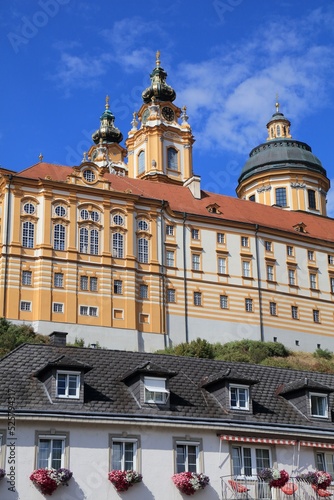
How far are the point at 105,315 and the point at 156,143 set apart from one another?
3571 cm

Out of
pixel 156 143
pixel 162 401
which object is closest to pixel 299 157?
pixel 156 143

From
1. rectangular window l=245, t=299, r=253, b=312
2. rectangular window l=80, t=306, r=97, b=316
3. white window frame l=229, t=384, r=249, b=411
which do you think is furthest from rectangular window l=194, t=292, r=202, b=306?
white window frame l=229, t=384, r=249, b=411

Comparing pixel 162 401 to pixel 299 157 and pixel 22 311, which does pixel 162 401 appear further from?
pixel 299 157

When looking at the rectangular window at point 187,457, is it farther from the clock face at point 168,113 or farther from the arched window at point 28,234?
the clock face at point 168,113

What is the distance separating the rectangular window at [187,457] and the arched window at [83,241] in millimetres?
44129

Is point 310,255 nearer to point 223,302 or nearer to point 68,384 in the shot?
point 223,302

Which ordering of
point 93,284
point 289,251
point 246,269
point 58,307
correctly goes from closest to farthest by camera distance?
point 58,307 → point 93,284 → point 246,269 → point 289,251

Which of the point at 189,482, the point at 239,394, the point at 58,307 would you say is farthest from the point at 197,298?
the point at 189,482

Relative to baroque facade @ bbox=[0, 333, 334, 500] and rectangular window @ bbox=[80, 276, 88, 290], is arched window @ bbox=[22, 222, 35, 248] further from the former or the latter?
baroque facade @ bbox=[0, 333, 334, 500]

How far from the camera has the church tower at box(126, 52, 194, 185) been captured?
101m

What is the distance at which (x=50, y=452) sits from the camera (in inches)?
1080

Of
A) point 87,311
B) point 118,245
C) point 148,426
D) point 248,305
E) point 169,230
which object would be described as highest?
point 169,230

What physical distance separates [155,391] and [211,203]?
55.0 meters

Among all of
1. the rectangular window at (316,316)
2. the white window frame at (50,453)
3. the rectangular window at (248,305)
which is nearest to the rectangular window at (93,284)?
the rectangular window at (248,305)
